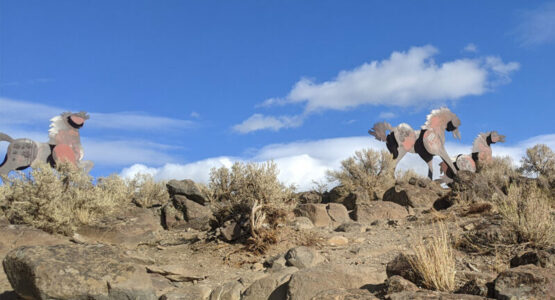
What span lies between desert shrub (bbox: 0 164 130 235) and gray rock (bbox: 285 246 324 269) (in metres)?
6.44

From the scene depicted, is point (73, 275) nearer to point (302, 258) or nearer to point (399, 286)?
point (302, 258)

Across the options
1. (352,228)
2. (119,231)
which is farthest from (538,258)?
(119,231)

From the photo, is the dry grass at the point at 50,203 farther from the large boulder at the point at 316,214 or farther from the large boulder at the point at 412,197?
the large boulder at the point at 412,197

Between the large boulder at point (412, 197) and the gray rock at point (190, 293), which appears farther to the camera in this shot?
the large boulder at point (412, 197)

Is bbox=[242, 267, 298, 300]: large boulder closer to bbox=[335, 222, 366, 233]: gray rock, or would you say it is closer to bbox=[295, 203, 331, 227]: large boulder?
bbox=[335, 222, 366, 233]: gray rock

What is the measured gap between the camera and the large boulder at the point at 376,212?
1400 centimetres

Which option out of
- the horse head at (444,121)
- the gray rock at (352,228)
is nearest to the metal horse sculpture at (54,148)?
the gray rock at (352,228)

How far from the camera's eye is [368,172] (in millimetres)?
22109

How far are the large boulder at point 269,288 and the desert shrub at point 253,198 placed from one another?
Result: 2.56 m

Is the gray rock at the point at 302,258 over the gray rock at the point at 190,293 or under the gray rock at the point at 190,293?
over

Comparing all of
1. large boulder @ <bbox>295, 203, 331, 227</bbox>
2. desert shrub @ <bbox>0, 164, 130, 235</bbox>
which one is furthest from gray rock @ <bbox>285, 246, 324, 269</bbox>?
desert shrub @ <bbox>0, 164, 130, 235</bbox>

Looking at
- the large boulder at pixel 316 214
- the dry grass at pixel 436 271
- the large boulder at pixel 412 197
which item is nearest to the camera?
the dry grass at pixel 436 271

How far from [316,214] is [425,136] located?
15.6 meters

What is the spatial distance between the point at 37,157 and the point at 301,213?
15.5 metres
